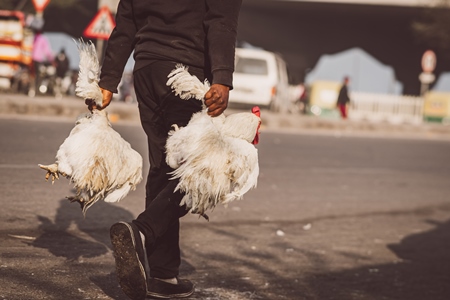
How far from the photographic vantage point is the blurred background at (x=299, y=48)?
23.3m

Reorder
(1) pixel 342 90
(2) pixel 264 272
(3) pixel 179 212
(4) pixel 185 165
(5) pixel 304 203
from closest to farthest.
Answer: (4) pixel 185 165 → (3) pixel 179 212 → (2) pixel 264 272 → (5) pixel 304 203 → (1) pixel 342 90

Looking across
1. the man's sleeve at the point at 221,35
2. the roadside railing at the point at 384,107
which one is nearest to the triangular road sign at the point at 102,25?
the man's sleeve at the point at 221,35

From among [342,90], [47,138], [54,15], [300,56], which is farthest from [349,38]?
[47,138]

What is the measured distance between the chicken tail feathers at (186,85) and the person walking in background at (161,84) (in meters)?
0.04

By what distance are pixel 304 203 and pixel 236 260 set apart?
10.8 ft

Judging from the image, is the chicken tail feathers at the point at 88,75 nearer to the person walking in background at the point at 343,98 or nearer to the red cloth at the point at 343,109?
the person walking in background at the point at 343,98

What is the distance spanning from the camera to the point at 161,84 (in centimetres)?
419

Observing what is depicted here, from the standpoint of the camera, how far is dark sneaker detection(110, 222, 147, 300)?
387cm

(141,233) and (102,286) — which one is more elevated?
(141,233)

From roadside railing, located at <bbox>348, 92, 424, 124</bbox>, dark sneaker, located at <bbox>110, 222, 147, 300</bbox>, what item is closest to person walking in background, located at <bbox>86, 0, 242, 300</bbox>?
dark sneaker, located at <bbox>110, 222, 147, 300</bbox>

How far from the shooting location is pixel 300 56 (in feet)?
193

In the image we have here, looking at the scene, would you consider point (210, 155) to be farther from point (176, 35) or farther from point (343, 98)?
point (343, 98)

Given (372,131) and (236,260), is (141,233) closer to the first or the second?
(236,260)

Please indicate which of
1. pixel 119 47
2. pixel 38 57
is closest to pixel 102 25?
pixel 38 57
